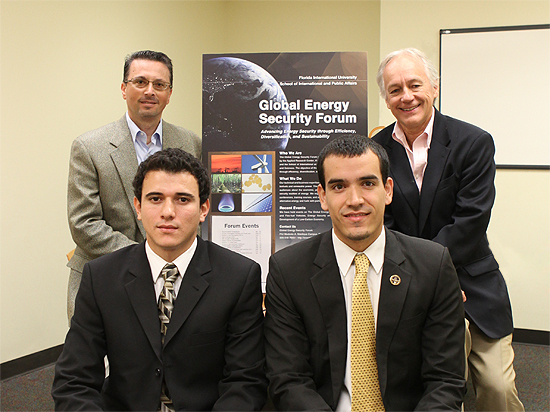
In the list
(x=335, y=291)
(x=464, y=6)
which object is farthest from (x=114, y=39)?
(x=335, y=291)

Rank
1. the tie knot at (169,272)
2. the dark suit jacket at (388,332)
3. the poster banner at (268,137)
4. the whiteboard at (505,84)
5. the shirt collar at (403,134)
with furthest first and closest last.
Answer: the whiteboard at (505,84) < the poster banner at (268,137) < the shirt collar at (403,134) < the tie knot at (169,272) < the dark suit jacket at (388,332)

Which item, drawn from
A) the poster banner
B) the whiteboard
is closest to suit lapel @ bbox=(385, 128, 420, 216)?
the poster banner

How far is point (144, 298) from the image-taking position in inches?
67.1

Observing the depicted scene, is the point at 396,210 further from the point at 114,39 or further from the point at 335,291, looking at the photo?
the point at 114,39

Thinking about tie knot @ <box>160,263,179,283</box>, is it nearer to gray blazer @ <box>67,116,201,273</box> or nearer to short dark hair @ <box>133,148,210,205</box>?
short dark hair @ <box>133,148,210,205</box>

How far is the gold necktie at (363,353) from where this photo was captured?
1635mm

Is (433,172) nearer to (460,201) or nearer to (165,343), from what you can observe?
(460,201)

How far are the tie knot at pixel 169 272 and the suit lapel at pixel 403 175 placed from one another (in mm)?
1128

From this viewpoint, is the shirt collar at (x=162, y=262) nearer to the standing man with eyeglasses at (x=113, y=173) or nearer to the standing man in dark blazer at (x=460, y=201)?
the standing man with eyeglasses at (x=113, y=173)

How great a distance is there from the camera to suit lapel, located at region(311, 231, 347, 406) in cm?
164

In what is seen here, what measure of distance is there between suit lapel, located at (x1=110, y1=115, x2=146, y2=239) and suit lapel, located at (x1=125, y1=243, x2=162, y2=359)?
0.77m

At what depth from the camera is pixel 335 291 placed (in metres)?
1.68

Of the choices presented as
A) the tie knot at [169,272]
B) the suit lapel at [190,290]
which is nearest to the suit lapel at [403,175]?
the suit lapel at [190,290]

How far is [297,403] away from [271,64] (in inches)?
68.2
